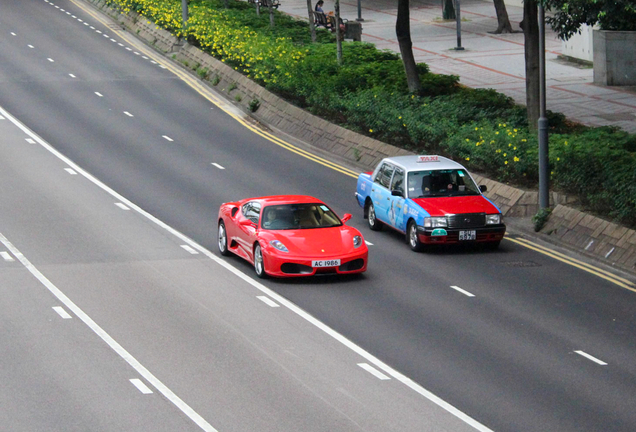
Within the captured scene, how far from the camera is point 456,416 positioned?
451 inches

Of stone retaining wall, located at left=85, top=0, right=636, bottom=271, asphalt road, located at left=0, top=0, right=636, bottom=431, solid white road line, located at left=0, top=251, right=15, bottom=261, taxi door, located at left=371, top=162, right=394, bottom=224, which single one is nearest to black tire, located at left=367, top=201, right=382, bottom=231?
taxi door, located at left=371, top=162, right=394, bottom=224

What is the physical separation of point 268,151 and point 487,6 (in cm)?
3733

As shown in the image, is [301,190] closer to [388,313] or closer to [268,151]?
[268,151]

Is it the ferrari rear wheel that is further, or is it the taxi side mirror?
the ferrari rear wheel

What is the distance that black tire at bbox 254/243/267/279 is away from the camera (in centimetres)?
1781

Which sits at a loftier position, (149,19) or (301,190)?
(149,19)

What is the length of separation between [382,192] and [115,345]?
9446 mm

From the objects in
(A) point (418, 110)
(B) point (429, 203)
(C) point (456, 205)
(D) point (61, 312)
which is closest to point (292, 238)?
(B) point (429, 203)

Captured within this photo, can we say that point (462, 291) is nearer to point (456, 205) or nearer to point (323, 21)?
point (456, 205)

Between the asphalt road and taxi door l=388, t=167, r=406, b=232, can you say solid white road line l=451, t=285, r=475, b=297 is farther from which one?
taxi door l=388, t=167, r=406, b=232

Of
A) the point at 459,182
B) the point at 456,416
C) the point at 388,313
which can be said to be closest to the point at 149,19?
the point at 459,182

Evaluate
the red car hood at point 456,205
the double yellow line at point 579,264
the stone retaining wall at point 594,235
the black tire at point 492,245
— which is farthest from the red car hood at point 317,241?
the stone retaining wall at point 594,235

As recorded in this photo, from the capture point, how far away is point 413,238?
2031 cm

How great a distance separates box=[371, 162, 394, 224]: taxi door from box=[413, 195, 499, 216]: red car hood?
Answer: 46.5 inches
